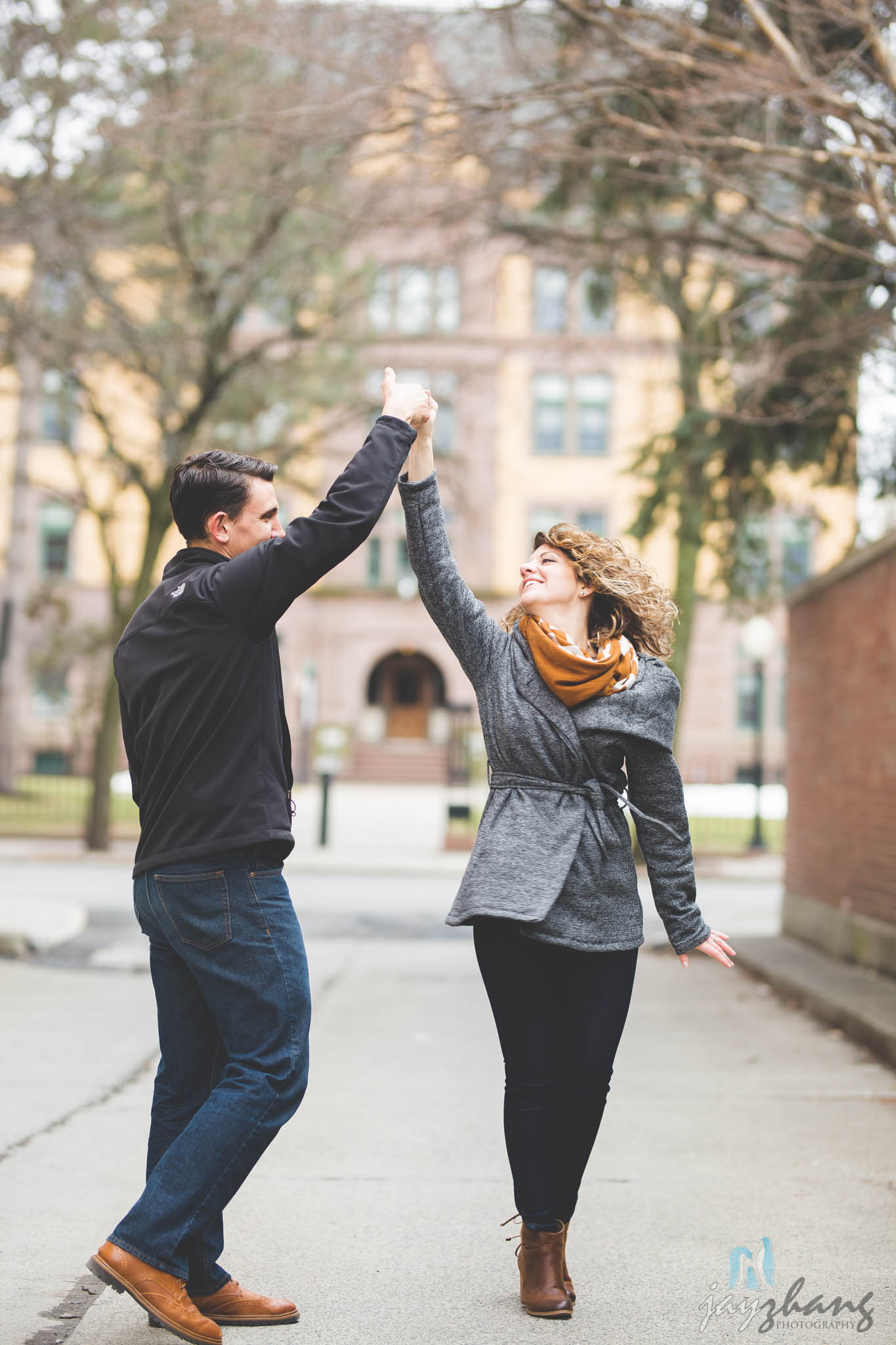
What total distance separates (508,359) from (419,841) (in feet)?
70.4

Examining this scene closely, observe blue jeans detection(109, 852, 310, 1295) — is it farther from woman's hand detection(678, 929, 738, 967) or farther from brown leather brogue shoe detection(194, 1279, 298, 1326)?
woman's hand detection(678, 929, 738, 967)

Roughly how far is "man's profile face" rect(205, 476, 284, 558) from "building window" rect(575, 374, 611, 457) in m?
39.4

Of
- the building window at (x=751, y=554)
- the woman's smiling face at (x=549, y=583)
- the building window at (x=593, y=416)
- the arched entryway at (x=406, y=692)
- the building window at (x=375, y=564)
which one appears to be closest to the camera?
the woman's smiling face at (x=549, y=583)

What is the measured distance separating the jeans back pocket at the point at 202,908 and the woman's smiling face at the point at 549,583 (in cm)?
115

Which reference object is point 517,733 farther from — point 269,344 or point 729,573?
point 269,344

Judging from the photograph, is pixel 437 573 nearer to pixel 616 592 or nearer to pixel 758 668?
pixel 616 592

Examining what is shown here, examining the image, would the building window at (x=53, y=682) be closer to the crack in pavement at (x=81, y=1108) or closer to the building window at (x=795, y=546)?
the building window at (x=795, y=546)

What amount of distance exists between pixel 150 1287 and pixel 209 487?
185cm

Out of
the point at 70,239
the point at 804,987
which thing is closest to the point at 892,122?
the point at 804,987

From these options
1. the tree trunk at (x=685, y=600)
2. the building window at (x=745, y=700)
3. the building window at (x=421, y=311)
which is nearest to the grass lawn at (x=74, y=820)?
the tree trunk at (x=685, y=600)

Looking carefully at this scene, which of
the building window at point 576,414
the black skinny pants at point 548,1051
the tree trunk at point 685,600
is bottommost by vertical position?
the black skinny pants at point 548,1051

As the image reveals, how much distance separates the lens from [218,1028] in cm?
350

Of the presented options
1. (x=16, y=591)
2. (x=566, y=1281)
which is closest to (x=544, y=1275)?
(x=566, y=1281)

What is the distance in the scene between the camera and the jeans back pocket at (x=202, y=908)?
3332mm
